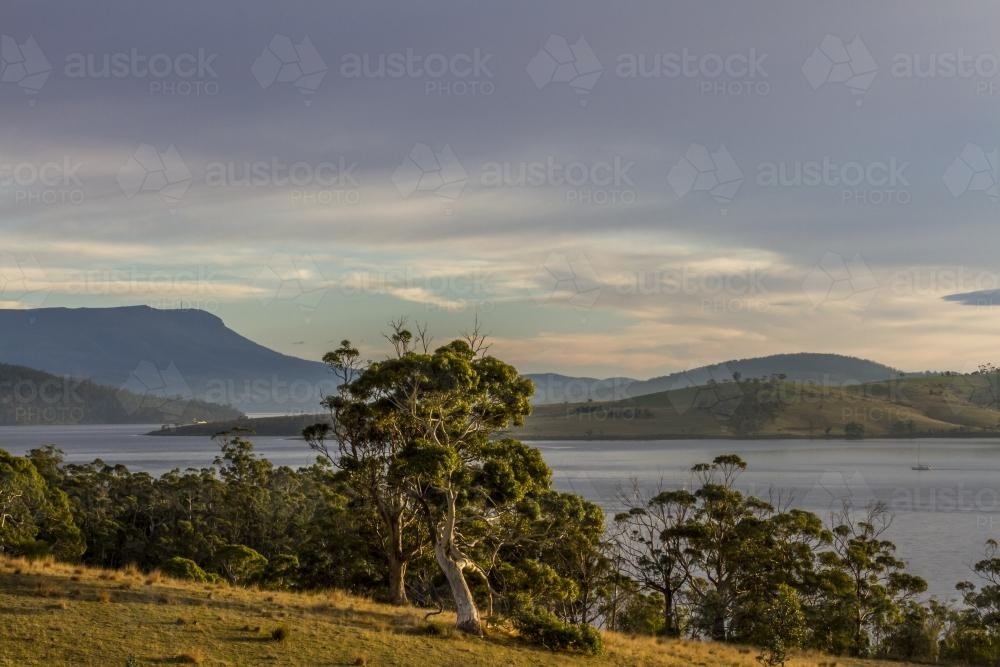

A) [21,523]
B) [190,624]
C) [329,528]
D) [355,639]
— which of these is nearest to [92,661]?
[190,624]

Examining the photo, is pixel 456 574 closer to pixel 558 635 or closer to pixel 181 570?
pixel 558 635

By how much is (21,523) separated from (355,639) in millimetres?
40018

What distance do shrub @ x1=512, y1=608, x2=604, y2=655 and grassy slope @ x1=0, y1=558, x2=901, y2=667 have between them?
1.61 feet

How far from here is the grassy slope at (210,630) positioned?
22266 millimetres

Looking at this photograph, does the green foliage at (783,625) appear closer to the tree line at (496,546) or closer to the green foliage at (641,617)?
the tree line at (496,546)

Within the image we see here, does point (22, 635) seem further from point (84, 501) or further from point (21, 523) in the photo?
point (84, 501)

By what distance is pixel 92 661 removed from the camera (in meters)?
21.1

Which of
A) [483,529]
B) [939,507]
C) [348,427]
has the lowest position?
[939,507]

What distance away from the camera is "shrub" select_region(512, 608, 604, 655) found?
28797 millimetres

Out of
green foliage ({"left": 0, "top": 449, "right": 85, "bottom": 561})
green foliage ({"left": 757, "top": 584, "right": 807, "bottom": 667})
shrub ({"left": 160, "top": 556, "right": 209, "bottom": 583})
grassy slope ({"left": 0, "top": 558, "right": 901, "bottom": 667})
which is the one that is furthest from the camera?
green foliage ({"left": 0, "top": 449, "right": 85, "bottom": 561})

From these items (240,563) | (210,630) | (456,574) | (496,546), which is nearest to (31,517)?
(240,563)

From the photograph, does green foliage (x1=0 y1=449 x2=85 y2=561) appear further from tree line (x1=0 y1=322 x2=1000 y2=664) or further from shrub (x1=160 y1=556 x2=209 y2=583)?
shrub (x1=160 y1=556 x2=209 y2=583)

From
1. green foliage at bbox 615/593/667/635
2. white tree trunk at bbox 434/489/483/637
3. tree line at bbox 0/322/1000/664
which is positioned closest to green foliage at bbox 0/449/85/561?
tree line at bbox 0/322/1000/664

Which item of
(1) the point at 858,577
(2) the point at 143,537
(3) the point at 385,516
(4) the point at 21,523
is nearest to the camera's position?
(3) the point at 385,516
